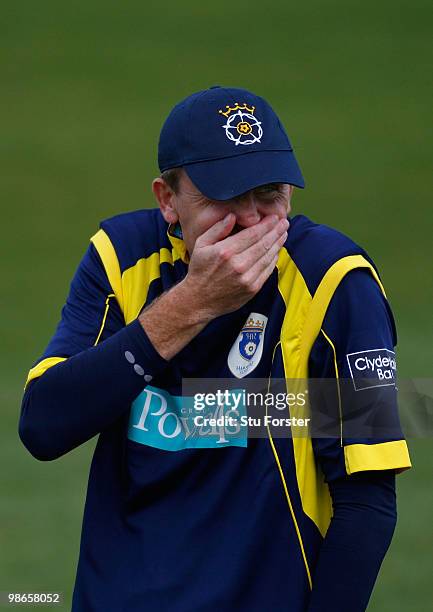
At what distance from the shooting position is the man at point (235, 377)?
2334 mm

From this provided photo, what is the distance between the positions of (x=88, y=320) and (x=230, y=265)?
35 cm

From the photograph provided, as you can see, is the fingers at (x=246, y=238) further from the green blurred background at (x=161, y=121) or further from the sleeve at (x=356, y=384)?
the green blurred background at (x=161, y=121)

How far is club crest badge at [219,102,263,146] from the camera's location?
2426 millimetres

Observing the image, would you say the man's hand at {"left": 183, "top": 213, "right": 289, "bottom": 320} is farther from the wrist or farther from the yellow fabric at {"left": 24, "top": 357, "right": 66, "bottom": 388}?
the yellow fabric at {"left": 24, "top": 357, "right": 66, "bottom": 388}

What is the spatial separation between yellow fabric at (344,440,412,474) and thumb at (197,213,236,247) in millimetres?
451

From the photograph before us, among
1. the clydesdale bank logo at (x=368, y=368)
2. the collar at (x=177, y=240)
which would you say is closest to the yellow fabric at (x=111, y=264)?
the collar at (x=177, y=240)

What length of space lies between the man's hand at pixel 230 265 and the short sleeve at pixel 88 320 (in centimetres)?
22

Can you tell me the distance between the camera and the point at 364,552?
7.54 feet

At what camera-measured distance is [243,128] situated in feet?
7.97

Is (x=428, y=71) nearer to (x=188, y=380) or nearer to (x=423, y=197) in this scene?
(x=423, y=197)

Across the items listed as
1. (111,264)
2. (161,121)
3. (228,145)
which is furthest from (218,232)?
(161,121)

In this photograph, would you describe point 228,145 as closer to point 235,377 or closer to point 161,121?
point 235,377

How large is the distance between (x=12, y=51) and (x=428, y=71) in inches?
133

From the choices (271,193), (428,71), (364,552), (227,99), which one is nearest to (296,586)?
(364,552)
